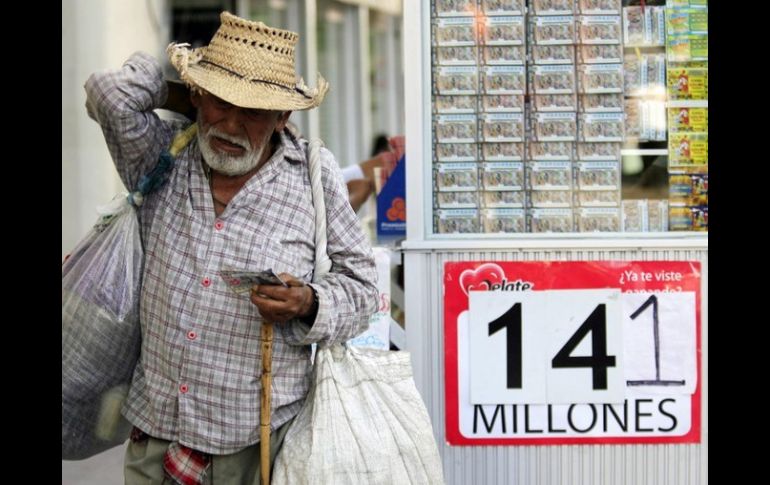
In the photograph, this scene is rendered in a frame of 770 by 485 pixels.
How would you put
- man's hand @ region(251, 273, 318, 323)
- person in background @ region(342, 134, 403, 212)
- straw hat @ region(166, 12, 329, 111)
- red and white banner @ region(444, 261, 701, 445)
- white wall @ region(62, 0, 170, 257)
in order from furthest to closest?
white wall @ region(62, 0, 170, 257) → person in background @ region(342, 134, 403, 212) → red and white banner @ region(444, 261, 701, 445) → straw hat @ region(166, 12, 329, 111) → man's hand @ region(251, 273, 318, 323)

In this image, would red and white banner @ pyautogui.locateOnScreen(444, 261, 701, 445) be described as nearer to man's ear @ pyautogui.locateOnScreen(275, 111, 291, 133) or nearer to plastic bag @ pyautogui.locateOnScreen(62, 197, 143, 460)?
man's ear @ pyautogui.locateOnScreen(275, 111, 291, 133)

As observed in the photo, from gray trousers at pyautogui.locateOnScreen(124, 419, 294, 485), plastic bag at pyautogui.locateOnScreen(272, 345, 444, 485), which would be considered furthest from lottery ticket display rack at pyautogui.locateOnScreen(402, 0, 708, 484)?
gray trousers at pyautogui.locateOnScreen(124, 419, 294, 485)

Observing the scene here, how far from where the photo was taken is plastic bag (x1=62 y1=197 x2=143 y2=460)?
3131 millimetres

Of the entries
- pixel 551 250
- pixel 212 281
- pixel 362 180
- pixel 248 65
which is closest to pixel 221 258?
pixel 212 281

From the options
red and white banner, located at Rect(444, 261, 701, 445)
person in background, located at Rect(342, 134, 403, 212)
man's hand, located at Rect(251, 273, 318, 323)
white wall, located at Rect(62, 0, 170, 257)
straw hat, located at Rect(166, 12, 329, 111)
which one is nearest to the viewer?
man's hand, located at Rect(251, 273, 318, 323)

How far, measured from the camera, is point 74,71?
664 cm

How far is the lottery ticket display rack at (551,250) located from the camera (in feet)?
14.3

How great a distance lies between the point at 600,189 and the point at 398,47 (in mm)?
7624

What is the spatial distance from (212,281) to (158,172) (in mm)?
361

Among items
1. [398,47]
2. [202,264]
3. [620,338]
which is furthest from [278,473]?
[398,47]

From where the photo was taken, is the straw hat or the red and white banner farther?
the red and white banner

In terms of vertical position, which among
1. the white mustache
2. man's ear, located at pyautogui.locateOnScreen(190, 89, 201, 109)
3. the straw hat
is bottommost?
the white mustache

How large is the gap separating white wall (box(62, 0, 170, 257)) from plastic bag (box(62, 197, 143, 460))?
3.38 metres

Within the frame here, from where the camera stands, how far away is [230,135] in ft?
9.82
